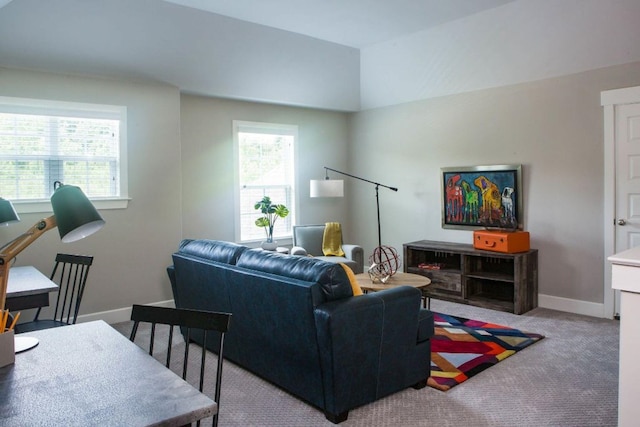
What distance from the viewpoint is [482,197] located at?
586 cm

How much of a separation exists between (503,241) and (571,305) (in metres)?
0.97

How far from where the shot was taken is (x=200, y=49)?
5176 mm

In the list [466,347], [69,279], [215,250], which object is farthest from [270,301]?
[466,347]

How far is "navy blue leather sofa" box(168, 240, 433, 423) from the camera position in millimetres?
2838

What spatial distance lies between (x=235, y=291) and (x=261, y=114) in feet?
11.6

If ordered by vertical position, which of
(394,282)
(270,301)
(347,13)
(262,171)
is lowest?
(394,282)

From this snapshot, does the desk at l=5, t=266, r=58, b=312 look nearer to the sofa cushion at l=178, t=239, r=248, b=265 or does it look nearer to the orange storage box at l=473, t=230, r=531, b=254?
the sofa cushion at l=178, t=239, r=248, b=265

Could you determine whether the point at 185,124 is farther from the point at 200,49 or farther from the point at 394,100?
the point at 394,100

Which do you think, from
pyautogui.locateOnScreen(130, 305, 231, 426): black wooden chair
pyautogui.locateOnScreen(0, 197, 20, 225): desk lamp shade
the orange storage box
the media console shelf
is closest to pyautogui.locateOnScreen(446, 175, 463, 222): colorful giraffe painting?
the media console shelf

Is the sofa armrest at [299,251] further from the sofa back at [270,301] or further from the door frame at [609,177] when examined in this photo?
the door frame at [609,177]

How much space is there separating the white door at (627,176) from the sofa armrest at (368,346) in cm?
279

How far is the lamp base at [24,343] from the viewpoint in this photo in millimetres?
1776

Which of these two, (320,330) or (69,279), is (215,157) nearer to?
(69,279)

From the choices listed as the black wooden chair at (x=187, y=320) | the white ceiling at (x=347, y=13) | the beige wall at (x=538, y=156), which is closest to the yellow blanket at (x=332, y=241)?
the beige wall at (x=538, y=156)
